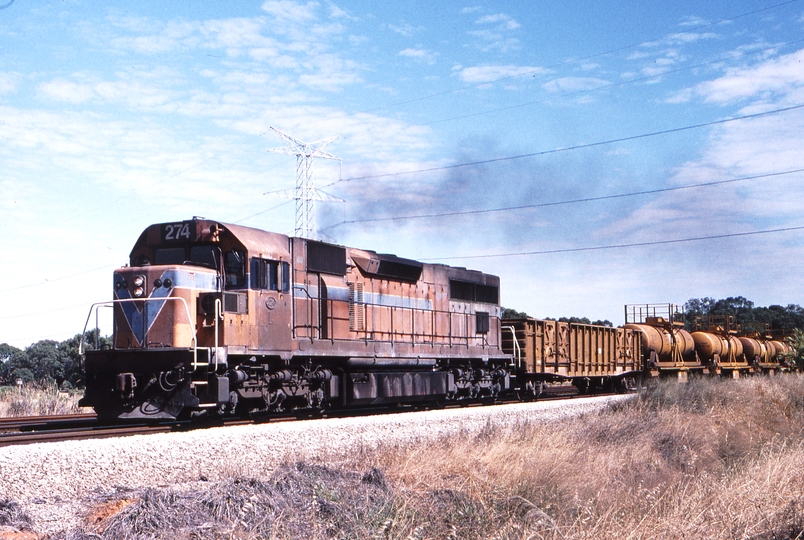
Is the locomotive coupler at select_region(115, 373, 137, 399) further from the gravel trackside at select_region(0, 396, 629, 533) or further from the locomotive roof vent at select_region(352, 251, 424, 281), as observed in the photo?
the locomotive roof vent at select_region(352, 251, 424, 281)

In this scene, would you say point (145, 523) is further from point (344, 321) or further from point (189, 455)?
point (344, 321)

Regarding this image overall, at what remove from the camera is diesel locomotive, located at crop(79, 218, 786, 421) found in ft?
43.3

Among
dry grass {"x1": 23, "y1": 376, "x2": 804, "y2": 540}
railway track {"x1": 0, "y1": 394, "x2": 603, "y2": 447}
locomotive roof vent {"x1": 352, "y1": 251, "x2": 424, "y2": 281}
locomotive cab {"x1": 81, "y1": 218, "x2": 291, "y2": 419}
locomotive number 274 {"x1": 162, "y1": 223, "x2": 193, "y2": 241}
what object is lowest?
dry grass {"x1": 23, "y1": 376, "x2": 804, "y2": 540}

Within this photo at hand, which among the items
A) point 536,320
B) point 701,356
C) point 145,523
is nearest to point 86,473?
point 145,523

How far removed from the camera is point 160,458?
9.13m

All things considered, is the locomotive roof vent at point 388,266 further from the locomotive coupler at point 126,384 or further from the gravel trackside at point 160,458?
the locomotive coupler at point 126,384

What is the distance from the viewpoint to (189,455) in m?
9.40

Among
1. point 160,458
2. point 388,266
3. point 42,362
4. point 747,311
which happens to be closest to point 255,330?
point 388,266

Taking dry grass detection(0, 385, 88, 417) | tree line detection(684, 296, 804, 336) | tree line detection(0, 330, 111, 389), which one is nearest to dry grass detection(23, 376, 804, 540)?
dry grass detection(0, 385, 88, 417)

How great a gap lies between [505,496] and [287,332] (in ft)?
24.9

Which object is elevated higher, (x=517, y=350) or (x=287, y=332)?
(x=287, y=332)

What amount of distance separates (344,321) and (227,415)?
3.42m

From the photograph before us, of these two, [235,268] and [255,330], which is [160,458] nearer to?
[255,330]

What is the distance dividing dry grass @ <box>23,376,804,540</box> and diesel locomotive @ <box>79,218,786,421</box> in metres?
4.07
